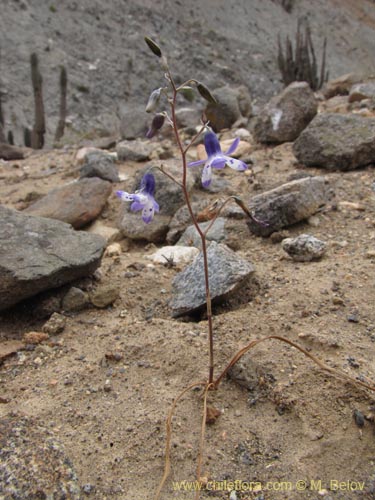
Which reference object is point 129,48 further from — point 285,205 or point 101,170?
point 285,205

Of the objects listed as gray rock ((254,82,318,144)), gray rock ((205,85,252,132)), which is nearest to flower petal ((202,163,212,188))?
gray rock ((254,82,318,144))

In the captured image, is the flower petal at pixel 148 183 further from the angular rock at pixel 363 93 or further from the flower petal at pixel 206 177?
the angular rock at pixel 363 93

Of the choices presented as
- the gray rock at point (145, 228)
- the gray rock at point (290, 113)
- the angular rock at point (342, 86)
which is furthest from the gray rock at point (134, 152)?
the angular rock at point (342, 86)

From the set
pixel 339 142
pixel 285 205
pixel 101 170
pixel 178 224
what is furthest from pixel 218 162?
pixel 101 170

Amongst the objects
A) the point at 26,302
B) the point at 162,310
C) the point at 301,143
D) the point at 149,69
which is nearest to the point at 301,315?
the point at 162,310

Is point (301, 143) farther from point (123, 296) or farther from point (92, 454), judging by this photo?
point (92, 454)
